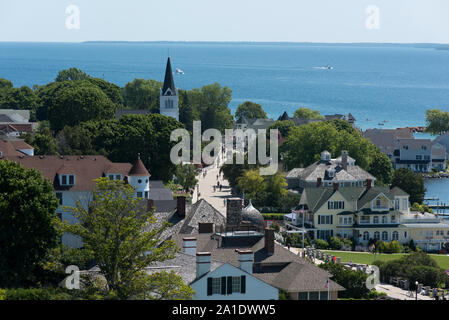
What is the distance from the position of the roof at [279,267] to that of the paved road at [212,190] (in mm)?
29108

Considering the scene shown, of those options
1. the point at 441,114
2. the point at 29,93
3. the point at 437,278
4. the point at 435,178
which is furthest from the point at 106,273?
the point at 441,114

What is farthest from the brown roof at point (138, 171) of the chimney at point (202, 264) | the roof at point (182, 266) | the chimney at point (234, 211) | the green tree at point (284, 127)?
the green tree at point (284, 127)

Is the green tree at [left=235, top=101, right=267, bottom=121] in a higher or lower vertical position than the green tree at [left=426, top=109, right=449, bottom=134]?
higher

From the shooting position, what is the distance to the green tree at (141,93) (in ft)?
471

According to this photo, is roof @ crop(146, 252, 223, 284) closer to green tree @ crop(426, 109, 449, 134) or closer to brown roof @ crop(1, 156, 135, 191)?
brown roof @ crop(1, 156, 135, 191)

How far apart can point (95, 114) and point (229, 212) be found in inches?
2150

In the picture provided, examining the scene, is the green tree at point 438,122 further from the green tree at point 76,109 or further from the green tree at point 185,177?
the green tree at point 185,177

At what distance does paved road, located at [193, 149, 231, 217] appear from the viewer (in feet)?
243

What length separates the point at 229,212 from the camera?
45250mm

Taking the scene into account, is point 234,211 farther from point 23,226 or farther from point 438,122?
point 438,122

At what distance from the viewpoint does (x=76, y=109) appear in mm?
96688

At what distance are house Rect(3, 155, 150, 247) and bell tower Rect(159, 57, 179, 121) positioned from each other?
52.5 m

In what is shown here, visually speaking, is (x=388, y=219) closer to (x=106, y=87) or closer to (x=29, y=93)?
(x=106, y=87)

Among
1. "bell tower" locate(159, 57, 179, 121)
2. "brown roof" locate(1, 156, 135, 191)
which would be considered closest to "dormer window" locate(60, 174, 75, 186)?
"brown roof" locate(1, 156, 135, 191)
